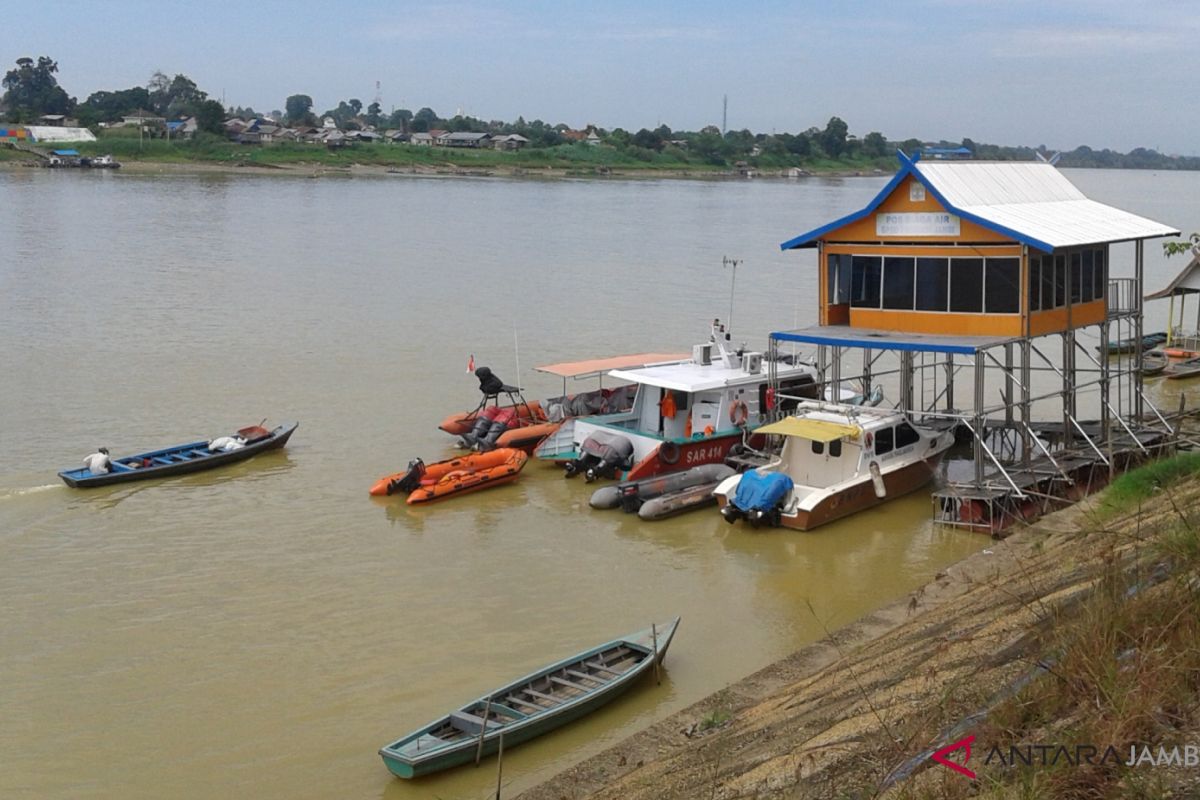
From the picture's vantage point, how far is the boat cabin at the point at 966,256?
69.4 feet

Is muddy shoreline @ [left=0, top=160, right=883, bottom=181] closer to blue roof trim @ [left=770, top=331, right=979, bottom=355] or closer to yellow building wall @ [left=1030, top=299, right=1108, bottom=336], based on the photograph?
blue roof trim @ [left=770, top=331, right=979, bottom=355]

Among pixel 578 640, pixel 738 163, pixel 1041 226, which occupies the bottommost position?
pixel 578 640

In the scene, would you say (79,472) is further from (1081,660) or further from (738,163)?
(738,163)

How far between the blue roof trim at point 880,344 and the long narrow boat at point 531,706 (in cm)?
810

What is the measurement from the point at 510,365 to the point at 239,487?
12.9m

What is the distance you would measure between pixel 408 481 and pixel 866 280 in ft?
30.3

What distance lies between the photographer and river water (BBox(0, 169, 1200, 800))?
13.4 metres

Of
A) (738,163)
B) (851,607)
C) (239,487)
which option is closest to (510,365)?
(239,487)

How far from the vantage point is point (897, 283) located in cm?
2228

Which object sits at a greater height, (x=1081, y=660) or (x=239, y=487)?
(x=1081, y=660)

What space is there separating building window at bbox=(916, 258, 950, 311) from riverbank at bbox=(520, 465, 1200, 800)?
355 inches

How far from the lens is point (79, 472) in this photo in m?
22.7

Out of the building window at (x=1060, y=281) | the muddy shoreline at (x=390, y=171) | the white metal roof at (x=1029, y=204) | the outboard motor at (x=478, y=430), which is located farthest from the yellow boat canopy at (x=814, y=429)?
the muddy shoreline at (x=390, y=171)

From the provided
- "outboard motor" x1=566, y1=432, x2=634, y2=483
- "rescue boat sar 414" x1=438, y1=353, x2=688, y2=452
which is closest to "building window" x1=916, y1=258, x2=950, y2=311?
"outboard motor" x1=566, y1=432, x2=634, y2=483
